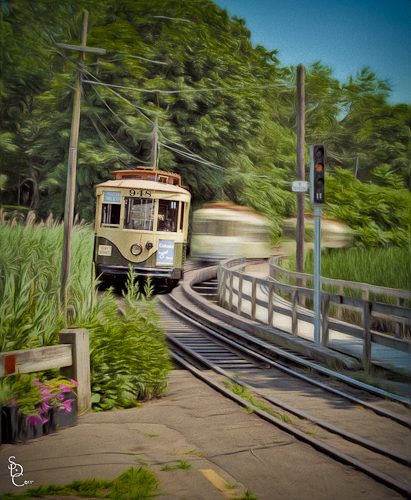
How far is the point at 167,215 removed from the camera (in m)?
3.56

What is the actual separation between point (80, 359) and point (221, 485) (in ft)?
4.72

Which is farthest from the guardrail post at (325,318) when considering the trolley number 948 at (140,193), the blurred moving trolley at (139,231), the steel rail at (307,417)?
the trolley number 948 at (140,193)

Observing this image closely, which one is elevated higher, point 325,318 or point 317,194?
point 317,194

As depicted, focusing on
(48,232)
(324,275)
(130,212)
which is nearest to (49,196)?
(48,232)

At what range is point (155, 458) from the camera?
9.83ft

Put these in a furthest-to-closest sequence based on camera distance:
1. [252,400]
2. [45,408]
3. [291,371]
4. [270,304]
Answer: [270,304] → [291,371] → [252,400] → [45,408]

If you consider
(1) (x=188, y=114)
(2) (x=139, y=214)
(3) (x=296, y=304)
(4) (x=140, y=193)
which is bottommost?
(3) (x=296, y=304)

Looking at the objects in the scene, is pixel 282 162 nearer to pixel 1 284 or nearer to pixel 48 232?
pixel 48 232

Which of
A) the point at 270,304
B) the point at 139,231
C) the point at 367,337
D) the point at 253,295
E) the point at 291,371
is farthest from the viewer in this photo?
the point at 367,337

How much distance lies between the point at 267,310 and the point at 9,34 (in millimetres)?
2349

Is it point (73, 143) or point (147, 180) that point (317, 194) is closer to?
point (147, 180)

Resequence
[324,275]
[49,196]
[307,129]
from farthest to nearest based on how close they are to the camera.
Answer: [324,275] < [307,129] < [49,196]

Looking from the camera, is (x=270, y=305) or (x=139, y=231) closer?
(x=139, y=231)

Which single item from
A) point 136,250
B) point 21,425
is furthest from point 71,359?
point 136,250
